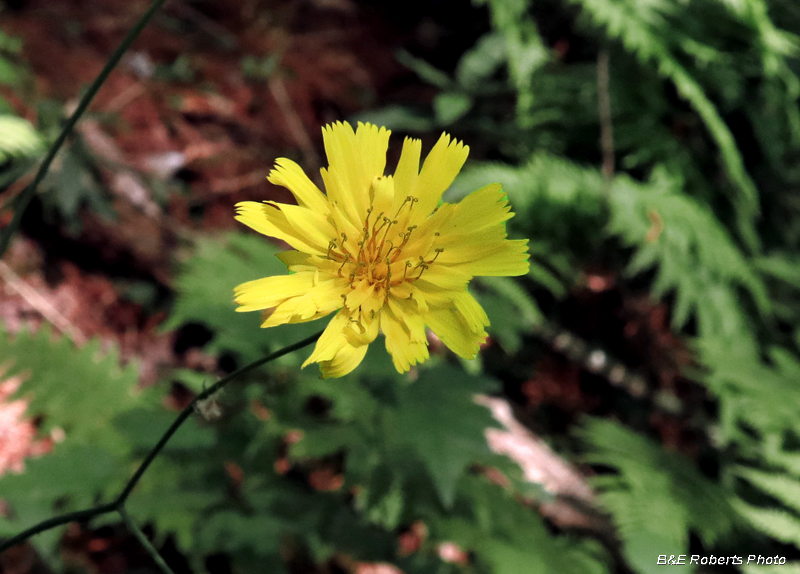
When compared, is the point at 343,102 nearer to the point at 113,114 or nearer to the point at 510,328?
the point at 113,114

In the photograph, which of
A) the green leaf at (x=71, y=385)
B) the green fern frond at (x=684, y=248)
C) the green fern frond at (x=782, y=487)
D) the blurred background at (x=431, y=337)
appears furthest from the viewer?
the green fern frond at (x=684, y=248)

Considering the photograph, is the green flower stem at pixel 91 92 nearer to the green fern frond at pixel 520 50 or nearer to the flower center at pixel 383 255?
the flower center at pixel 383 255

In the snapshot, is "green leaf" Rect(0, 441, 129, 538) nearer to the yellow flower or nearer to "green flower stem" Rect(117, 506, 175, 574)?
"green flower stem" Rect(117, 506, 175, 574)

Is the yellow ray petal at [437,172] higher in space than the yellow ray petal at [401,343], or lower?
higher

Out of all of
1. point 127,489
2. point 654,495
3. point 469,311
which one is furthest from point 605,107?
point 127,489

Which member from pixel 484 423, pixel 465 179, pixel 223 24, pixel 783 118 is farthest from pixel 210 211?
pixel 783 118

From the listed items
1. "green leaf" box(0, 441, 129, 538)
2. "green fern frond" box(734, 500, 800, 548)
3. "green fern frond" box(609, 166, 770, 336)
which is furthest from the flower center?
"green fern frond" box(734, 500, 800, 548)

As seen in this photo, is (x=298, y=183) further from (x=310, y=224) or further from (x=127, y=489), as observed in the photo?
(x=127, y=489)

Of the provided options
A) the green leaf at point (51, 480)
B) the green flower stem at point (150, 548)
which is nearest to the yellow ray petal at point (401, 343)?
the green flower stem at point (150, 548)
